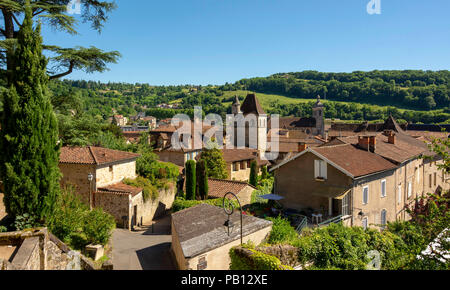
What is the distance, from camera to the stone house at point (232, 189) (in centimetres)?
2400

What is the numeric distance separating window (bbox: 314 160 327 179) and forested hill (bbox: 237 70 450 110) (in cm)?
11424

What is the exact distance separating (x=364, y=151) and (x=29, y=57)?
21364 millimetres

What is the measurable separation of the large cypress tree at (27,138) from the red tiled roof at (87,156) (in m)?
8.29

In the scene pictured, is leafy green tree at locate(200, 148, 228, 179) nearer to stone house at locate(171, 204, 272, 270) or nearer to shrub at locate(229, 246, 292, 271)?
stone house at locate(171, 204, 272, 270)

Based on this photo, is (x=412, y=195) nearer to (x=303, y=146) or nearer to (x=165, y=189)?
(x=303, y=146)

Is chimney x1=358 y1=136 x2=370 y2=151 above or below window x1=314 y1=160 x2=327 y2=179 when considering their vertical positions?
above

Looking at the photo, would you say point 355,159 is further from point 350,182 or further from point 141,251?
point 141,251

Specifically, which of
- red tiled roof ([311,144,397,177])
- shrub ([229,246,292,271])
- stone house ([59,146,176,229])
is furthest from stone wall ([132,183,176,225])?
shrub ([229,246,292,271])

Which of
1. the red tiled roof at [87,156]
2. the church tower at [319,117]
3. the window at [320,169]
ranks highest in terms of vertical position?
the church tower at [319,117]

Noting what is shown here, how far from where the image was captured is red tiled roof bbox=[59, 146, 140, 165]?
20266mm

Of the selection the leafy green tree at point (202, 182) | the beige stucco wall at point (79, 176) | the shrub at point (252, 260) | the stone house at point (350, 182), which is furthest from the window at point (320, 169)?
the beige stucco wall at point (79, 176)

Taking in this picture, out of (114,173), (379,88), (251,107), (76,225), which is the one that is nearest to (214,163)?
(114,173)

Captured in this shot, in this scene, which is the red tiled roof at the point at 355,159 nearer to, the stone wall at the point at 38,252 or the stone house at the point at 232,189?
the stone house at the point at 232,189

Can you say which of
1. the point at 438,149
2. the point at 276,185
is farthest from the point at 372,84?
the point at 438,149
